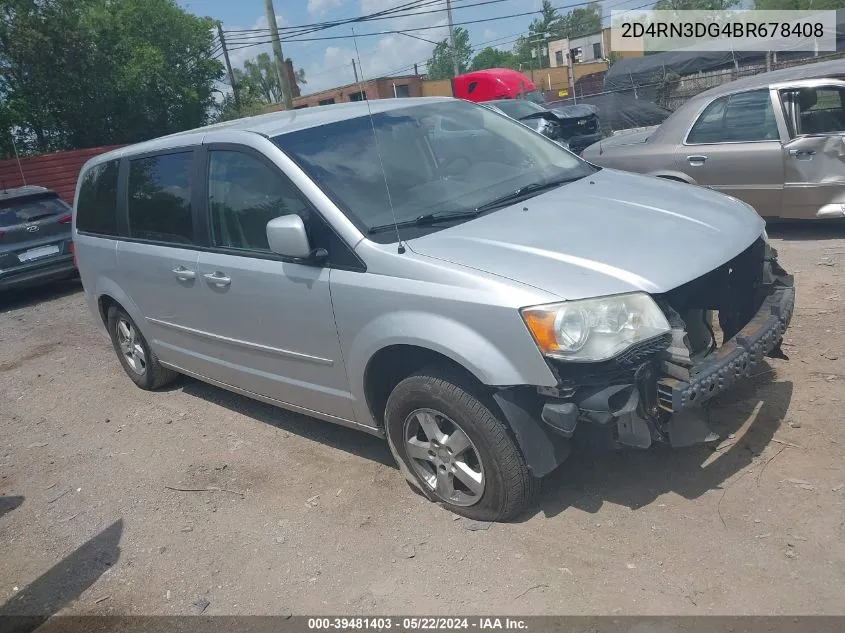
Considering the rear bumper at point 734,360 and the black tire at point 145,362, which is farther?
the black tire at point 145,362

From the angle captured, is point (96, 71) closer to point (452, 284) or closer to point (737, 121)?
point (737, 121)

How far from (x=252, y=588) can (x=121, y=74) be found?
25.2 meters

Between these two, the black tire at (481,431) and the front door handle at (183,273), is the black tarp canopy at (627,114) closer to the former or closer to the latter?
the front door handle at (183,273)

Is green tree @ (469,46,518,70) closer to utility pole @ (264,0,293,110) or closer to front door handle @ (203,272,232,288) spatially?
utility pole @ (264,0,293,110)

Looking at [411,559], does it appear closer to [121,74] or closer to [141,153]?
[141,153]

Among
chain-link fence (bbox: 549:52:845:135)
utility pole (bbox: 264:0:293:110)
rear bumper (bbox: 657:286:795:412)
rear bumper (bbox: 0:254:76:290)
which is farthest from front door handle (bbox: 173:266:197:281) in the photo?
utility pole (bbox: 264:0:293:110)

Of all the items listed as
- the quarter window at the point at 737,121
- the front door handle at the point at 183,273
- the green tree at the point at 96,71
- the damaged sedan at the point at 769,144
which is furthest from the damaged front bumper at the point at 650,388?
the green tree at the point at 96,71

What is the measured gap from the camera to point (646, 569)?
9.61 ft

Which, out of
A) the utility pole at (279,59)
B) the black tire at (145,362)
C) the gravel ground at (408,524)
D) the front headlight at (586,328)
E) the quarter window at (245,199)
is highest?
the utility pole at (279,59)

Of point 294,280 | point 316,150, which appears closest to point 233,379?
point 294,280

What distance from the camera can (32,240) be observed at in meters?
10.1

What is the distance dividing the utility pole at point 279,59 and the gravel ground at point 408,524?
16.2 m

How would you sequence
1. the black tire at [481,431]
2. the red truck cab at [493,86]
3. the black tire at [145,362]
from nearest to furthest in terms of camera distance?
the black tire at [481,431] → the black tire at [145,362] → the red truck cab at [493,86]

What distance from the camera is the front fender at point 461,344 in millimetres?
2908
